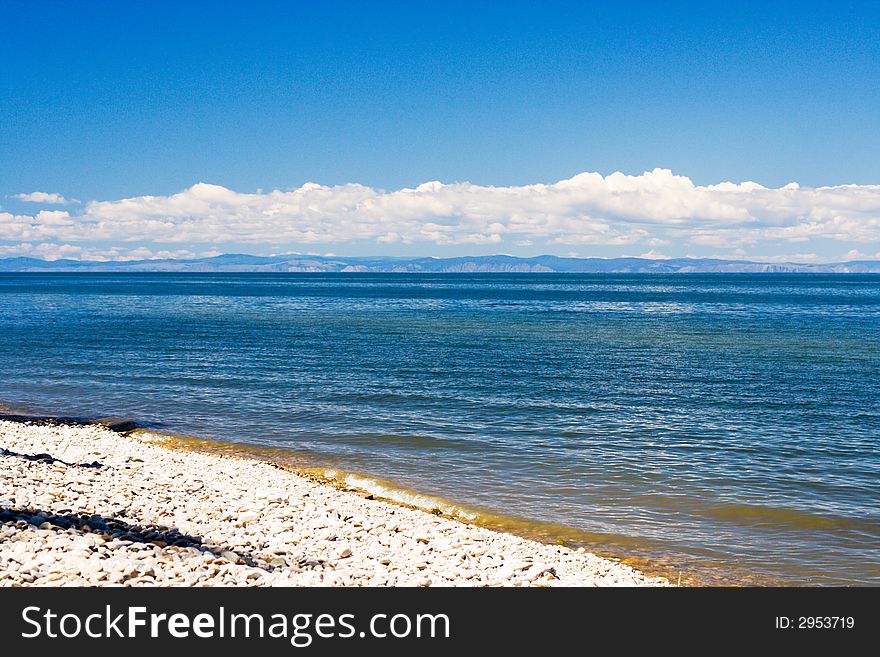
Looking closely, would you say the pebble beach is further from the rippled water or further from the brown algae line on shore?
the rippled water

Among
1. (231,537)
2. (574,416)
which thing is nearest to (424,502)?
(231,537)

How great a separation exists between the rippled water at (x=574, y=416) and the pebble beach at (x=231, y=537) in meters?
2.51

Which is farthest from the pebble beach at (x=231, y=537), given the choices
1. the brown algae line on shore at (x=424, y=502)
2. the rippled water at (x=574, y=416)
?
the rippled water at (x=574, y=416)

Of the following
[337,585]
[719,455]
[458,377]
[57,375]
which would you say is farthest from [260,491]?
[57,375]

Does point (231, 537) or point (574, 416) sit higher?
point (231, 537)

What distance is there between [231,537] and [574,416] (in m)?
17.3

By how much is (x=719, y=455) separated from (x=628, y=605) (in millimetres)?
12899

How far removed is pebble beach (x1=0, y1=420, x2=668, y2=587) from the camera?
1034cm

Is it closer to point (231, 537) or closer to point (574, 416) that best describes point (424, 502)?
point (231, 537)

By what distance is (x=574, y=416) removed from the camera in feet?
90.6

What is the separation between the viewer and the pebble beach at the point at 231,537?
10336 millimetres

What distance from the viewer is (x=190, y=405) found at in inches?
1211

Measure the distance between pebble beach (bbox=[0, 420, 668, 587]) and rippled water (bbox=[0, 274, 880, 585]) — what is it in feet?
8.23

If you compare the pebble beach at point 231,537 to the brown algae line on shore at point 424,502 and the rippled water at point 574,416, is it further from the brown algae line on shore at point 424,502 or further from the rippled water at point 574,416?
the rippled water at point 574,416
